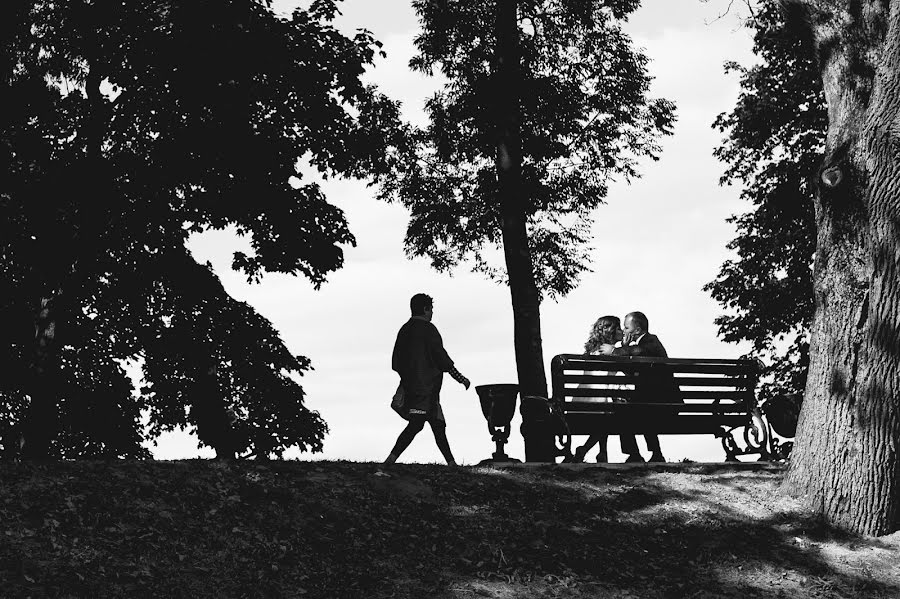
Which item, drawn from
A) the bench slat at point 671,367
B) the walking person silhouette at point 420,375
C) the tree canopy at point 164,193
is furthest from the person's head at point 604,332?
the tree canopy at point 164,193

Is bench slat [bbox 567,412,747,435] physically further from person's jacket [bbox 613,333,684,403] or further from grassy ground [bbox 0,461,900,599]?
grassy ground [bbox 0,461,900,599]

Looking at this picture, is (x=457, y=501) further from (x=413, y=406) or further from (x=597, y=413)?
(x=597, y=413)

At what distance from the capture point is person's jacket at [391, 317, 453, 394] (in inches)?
464

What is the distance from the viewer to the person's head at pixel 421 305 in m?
12.0

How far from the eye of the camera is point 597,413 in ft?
40.4

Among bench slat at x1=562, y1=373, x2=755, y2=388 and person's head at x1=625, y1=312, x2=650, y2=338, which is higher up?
person's head at x1=625, y1=312, x2=650, y2=338

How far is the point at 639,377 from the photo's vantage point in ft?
41.2

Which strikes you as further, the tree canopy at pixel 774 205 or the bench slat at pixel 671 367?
the tree canopy at pixel 774 205

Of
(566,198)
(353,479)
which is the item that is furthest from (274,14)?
(353,479)

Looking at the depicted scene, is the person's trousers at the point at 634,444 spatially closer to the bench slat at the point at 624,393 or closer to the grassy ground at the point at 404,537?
the bench slat at the point at 624,393

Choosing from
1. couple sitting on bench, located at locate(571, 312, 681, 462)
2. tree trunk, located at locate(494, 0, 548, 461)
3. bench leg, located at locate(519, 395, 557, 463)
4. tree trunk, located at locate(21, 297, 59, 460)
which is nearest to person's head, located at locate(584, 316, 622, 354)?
couple sitting on bench, located at locate(571, 312, 681, 462)

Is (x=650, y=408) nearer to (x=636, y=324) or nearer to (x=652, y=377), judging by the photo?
(x=652, y=377)

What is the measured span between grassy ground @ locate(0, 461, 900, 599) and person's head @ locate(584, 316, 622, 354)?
2.47 meters

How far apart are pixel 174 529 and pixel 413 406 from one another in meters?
3.63
